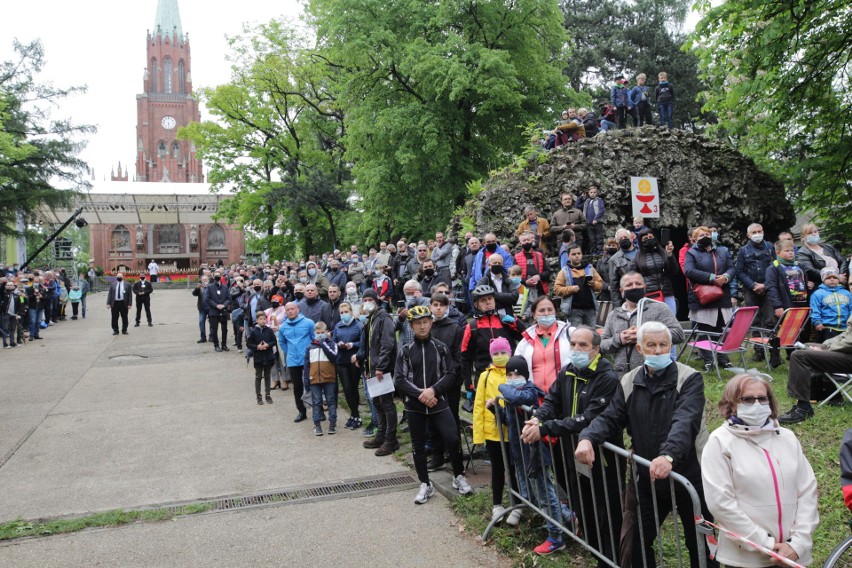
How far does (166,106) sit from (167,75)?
4.85 metres

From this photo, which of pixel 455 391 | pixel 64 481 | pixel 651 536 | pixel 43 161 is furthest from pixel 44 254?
pixel 651 536

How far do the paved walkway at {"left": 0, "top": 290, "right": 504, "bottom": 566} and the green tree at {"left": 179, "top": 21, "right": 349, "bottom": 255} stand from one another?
1918cm

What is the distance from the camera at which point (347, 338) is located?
9.31m

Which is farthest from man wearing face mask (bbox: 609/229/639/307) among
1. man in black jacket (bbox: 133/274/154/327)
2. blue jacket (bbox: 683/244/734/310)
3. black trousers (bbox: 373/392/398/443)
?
man in black jacket (bbox: 133/274/154/327)

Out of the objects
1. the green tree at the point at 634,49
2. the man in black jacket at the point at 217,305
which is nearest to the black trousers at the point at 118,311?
the man in black jacket at the point at 217,305

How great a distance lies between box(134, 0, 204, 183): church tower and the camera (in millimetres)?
87125

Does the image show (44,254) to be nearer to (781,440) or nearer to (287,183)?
(287,183)

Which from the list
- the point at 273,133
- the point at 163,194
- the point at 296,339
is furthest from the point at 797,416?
the point at 163,194

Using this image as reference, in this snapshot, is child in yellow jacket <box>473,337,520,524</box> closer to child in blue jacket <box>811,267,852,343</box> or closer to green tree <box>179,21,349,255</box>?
child in blue jacket <box>811,267,852,343</box>

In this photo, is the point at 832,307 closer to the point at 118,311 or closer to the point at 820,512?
the point at 820,512

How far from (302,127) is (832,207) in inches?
1043

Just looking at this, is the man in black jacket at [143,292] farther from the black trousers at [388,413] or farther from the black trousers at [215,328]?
the black trousers at [388,413]

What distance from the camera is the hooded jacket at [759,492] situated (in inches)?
121

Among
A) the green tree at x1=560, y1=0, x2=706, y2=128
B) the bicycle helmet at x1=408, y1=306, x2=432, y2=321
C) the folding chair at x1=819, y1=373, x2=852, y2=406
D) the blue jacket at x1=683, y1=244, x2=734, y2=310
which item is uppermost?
the green tree at x1=560, y1=0, x2=706, y2=128
